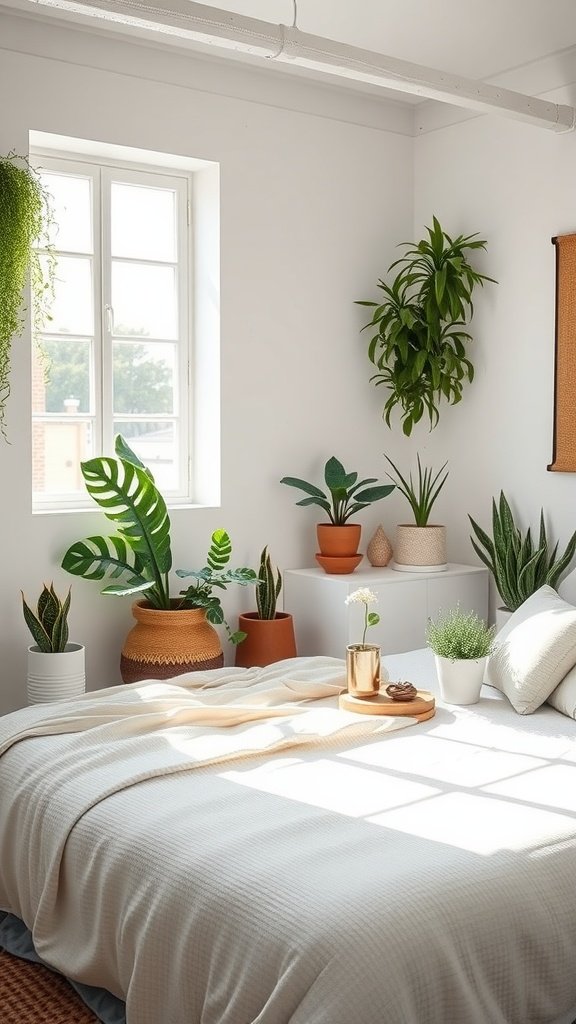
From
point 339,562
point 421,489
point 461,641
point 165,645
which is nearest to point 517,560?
point 421,489

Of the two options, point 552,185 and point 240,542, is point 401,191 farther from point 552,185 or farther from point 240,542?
point 240,542

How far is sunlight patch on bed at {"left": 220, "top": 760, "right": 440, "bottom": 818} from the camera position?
245cm

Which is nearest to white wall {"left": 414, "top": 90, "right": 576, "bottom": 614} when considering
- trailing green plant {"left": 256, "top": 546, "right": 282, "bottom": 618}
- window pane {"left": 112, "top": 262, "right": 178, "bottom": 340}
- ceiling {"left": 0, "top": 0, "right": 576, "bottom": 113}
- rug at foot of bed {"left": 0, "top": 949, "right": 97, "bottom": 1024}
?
ceiling {"left": 0, "top": 0, "right": 576, "bottom": 113}

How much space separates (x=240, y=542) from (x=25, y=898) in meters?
2.40

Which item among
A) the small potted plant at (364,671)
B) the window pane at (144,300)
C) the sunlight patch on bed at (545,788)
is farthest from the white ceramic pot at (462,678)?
the window pane at (144,300)

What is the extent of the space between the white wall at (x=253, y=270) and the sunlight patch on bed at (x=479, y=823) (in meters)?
2.30

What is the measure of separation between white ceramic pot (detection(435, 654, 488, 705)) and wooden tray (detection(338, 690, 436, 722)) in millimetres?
122

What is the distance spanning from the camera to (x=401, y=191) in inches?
209

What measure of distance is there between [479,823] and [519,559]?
2436 millimetres

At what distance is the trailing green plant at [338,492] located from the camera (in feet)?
15.8

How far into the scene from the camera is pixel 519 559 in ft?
15.2

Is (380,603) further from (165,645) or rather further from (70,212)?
(70,212)

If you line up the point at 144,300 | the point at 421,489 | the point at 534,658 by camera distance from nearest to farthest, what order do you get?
the point at 534,658 < the point at 144,300 < the point at 421,489

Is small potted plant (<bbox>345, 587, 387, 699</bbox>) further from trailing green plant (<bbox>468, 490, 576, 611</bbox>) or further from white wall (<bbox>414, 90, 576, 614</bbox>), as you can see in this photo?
white wall (<bbox>414, 90, 576, 614</bbox>)
